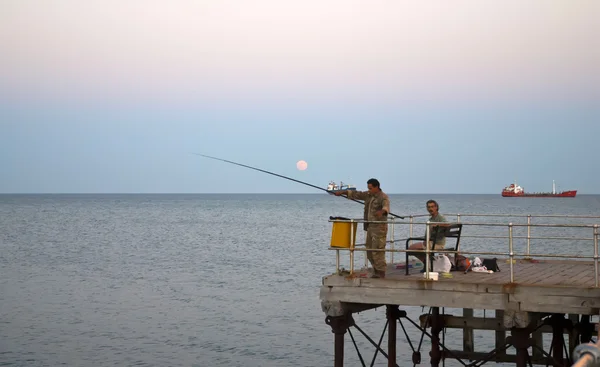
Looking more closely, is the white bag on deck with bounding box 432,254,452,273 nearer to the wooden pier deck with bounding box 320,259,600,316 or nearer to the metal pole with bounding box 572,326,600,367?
the wooden pier deck with bounding box 320,259,600,316

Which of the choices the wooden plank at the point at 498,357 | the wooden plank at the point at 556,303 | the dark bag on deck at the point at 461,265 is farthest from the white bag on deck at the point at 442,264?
the wooden plank at the point at 498,357

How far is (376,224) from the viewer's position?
13797 millimetres

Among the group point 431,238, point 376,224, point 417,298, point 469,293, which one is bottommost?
point 417,298

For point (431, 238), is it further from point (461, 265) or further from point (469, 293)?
point (469, 293)

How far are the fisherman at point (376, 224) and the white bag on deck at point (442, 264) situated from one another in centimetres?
106

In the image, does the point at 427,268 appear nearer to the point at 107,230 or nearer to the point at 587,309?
the point at 587,309

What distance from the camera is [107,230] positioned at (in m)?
90.1

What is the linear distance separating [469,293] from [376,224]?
200 centimetres

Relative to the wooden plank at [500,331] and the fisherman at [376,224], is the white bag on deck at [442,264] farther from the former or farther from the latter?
the wooden plank at [500,331]

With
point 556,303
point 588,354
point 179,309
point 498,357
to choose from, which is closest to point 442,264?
point 556,303

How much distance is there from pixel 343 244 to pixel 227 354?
39.9 feet

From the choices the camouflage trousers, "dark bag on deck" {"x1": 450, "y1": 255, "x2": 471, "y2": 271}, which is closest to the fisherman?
the camouflage trousers

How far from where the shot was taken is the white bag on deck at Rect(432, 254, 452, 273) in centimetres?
1409

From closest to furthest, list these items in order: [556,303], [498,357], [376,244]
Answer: [556,303]
[376,244]
[498,357]
